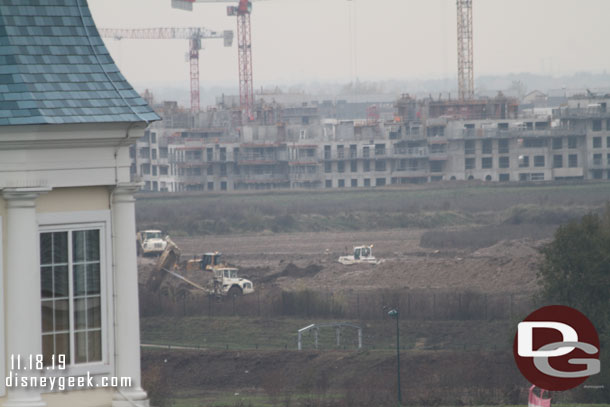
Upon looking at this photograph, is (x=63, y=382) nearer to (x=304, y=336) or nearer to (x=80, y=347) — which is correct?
(x=80, y=347)

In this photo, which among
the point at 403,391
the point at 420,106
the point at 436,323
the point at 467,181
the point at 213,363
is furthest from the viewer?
the point at 420,106

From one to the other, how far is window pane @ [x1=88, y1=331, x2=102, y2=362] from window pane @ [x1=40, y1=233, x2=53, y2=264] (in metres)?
0.41

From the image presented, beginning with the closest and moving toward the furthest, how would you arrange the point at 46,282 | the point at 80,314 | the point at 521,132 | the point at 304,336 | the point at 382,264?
the point at 46,282 < the point at 80,314 < the point at 304,336 < the point at 382,264 < the point at 521,132

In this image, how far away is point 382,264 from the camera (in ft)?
199

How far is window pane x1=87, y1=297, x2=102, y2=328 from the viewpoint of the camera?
5211mm

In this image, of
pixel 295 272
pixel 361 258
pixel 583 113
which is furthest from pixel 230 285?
pixel 583 113

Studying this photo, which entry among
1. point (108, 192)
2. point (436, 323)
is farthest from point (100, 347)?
point (436, 323)

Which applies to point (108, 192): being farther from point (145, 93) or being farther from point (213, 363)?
point (145, 93)

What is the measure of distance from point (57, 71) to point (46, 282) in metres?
0.92

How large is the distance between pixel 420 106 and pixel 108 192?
4669 inches

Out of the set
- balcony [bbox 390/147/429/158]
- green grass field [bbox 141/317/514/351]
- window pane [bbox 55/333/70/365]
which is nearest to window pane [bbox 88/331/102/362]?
window pane [bbox 55/333/70/365]

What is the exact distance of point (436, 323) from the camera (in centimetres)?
4044

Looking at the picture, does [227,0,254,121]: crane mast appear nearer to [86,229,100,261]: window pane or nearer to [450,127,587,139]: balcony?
[450,127,587,139]: balcony

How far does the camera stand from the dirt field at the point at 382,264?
54219 millimetres
